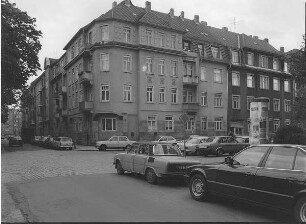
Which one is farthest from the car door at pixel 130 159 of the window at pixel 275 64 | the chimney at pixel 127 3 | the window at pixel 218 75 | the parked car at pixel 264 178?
the window at pixel 275 64

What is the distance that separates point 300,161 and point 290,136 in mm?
12958

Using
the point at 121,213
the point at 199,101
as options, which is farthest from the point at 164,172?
the point at 199,101

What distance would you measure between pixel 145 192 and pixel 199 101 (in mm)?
35480

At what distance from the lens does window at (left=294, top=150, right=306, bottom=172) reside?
6.58 metres

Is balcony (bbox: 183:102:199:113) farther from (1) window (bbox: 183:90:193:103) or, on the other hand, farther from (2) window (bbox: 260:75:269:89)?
(2) window (bbox: 260:75:269:89)

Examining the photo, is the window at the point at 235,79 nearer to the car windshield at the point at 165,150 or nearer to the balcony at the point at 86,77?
the balcony at the point at 86,77

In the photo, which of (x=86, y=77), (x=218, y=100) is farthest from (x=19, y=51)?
(x=218, y=100)

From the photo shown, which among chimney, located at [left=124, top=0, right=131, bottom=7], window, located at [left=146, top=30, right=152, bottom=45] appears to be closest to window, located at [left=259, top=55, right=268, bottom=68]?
window, located at [left=146, top=30, right=152, bottom=45]

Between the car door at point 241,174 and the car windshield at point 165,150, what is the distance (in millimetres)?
4230

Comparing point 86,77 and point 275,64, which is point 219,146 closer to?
point 86,77

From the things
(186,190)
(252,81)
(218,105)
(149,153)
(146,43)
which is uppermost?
→ (146,43)

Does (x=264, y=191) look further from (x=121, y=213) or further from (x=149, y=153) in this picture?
(x=149, y=153)

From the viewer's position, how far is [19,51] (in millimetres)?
32312

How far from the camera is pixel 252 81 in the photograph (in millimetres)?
50906
